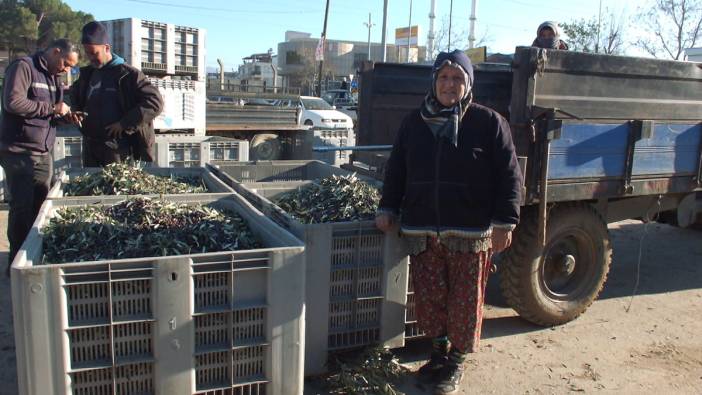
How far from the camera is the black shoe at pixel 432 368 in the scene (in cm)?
383

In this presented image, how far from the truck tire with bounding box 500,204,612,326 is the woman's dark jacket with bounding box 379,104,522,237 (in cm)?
108

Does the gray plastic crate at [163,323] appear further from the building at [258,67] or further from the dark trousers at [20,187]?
the building at [258,67]

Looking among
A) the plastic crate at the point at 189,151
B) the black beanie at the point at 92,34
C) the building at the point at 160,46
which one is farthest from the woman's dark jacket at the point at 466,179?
the building at the point at 160,46

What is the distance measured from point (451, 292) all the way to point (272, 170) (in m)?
2.68

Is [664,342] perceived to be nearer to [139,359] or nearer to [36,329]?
[139,359]

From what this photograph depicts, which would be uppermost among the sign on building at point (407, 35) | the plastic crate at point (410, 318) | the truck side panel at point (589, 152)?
the sign on building at point (407, 35)

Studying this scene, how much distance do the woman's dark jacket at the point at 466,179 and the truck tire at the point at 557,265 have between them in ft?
3.55

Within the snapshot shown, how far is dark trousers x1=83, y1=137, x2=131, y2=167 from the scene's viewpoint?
5336 millimetres

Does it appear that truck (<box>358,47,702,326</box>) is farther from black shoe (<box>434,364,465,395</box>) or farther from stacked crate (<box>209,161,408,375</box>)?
stacked crate (<box>209,161,408,375</box>)

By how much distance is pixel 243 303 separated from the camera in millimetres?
2924

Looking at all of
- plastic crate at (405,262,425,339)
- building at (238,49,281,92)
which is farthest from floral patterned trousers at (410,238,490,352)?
building at (238,49,281,92)

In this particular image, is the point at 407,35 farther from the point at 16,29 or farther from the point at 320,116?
the point at 16,29

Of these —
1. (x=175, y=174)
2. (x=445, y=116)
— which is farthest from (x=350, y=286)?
(x=175, y=174)

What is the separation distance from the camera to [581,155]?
4477mm
